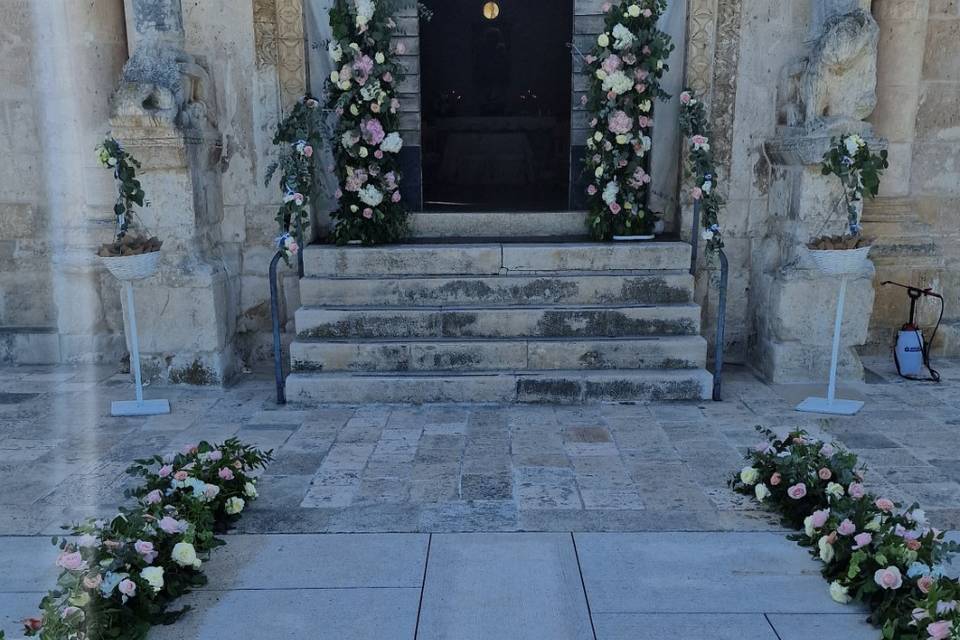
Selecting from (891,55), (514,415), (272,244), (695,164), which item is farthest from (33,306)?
(891,55)

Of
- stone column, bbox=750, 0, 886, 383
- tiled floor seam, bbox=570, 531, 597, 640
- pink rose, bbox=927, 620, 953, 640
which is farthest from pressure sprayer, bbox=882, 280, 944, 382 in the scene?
pink rose, bbox=927, 620, 953, 640

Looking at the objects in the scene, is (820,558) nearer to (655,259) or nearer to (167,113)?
(655,259)

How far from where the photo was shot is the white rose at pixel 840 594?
2.51 meters

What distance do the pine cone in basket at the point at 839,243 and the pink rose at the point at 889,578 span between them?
222cm

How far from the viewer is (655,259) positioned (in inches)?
197

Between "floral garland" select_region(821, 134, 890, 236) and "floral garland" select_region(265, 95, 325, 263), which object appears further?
"floral garland" select_region(265, 95, 325, 263)

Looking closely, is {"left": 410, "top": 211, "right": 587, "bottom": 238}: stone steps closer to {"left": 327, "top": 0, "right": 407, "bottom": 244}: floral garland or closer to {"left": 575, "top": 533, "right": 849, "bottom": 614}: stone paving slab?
{"left": 327, "top": 0, "right": 407, "bottom": 244}: floral garland

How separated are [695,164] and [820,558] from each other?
2798mm

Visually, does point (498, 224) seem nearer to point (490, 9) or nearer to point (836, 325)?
point (836, 325)

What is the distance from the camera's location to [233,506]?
3070mm

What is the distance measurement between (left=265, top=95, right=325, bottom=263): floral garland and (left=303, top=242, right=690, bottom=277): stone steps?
1.09ft

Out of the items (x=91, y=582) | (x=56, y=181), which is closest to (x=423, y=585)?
(x=91, y=582)

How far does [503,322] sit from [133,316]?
85.8 inches

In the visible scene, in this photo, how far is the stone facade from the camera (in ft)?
15.7
